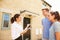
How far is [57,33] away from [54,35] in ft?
0.32

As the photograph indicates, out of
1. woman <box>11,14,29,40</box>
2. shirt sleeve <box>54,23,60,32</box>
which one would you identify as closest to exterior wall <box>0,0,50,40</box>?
woman <box>11,14,29,40</box>

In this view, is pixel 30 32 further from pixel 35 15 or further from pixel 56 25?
pixel 56 25

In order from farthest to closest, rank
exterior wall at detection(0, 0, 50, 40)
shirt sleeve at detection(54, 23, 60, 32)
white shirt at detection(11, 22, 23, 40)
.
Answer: exterior wall at detection(0, 0, 50, 40) → white shirt at detection(11, 22, 23, 40) → shirt sleeve at detection(54, 23, 60, 32)

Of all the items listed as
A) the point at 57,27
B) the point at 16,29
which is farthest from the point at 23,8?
the point at 57,27

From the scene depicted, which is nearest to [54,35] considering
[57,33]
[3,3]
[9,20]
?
[57,33]

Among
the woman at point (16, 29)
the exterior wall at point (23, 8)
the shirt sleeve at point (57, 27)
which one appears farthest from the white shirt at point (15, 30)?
the shirt sleeve at point (57, 27)

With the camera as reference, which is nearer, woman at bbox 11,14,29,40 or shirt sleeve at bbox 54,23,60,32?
shirt sleeve at bbox 54,23,60,32

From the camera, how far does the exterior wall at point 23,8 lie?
2.36 metres

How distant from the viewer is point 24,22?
2604mm

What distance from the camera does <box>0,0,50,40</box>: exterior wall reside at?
7.75 ft

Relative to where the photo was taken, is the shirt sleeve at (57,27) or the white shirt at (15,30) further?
the white shirt at (15,30)

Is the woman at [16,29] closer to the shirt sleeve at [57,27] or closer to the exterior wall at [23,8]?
the exterior wall at [23,8]

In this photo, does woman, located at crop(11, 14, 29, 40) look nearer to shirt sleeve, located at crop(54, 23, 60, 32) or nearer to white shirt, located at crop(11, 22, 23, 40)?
white shirt, located at crop(11, 22, 23, 40)

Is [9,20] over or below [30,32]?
over
